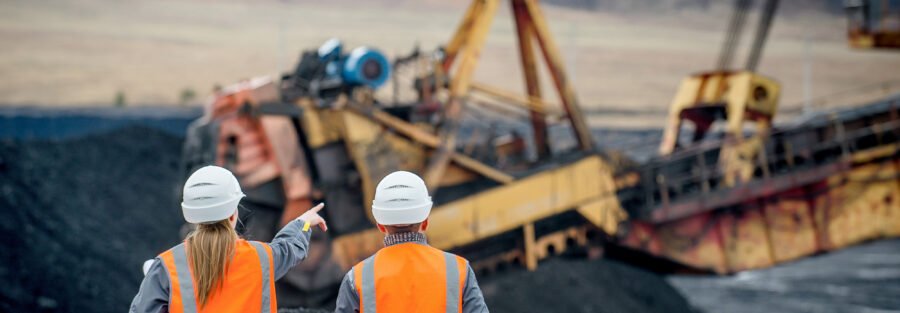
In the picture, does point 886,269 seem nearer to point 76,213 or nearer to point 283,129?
point 283,129

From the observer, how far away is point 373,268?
264cm

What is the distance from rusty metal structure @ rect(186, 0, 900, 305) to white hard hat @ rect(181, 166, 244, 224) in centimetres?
542

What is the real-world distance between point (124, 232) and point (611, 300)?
810 cm

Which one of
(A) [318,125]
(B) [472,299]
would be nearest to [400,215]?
(B) [472,299]

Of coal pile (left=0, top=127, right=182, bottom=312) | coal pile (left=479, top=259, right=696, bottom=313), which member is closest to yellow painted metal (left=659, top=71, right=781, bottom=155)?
coal pile (left=479, top=259, right=696, bottom=313)

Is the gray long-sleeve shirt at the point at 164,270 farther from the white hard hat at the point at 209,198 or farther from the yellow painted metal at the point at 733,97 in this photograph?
the yellow painted metal at the point at 733,97

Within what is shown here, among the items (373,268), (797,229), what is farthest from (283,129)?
(373,268)

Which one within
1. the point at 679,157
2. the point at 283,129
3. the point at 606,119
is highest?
the point at 283,129

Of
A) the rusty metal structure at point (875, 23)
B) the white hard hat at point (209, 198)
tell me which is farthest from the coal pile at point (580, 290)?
the white hard hat at point (209, 198)

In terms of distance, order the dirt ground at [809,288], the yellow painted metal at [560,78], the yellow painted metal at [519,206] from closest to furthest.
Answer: the yellow painted metal at [519,206] < the yellow painted metal at [560,78] < the dirt ground at [809,288]

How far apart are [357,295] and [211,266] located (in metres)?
0.45

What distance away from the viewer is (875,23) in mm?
10008

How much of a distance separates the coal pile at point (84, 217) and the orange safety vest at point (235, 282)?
24.3ft

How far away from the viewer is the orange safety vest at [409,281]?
2621mm
